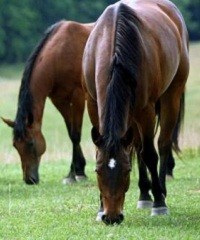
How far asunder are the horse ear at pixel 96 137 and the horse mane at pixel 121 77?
0.06 m

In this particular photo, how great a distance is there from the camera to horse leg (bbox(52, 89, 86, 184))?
39.9 ft

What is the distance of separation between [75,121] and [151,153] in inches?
176

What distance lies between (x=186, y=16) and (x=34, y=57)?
43.3m

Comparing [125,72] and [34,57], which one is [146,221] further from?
[34,57]

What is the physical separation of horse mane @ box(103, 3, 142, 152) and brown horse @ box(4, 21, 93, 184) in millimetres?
4184

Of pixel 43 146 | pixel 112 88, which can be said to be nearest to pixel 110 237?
pixel 112 88

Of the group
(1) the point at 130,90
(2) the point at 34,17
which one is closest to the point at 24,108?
(1) the point at 130,90

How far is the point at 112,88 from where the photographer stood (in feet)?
23.1

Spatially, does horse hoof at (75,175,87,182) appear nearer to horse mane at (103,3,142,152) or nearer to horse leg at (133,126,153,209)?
horse leg at (133,126,153,209)

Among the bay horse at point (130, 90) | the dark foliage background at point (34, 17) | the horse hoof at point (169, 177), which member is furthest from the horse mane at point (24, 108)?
the dark foliage background at point (34, 17)

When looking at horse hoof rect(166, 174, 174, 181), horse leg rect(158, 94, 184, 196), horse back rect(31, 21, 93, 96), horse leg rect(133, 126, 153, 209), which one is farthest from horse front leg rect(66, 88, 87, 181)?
horse leg rect(133, 126, 153, 209)

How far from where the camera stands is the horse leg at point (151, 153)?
768 cm

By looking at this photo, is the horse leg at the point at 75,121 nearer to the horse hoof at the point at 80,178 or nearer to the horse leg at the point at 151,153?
the horse hoof at the point at 80,178

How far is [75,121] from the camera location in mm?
12305
